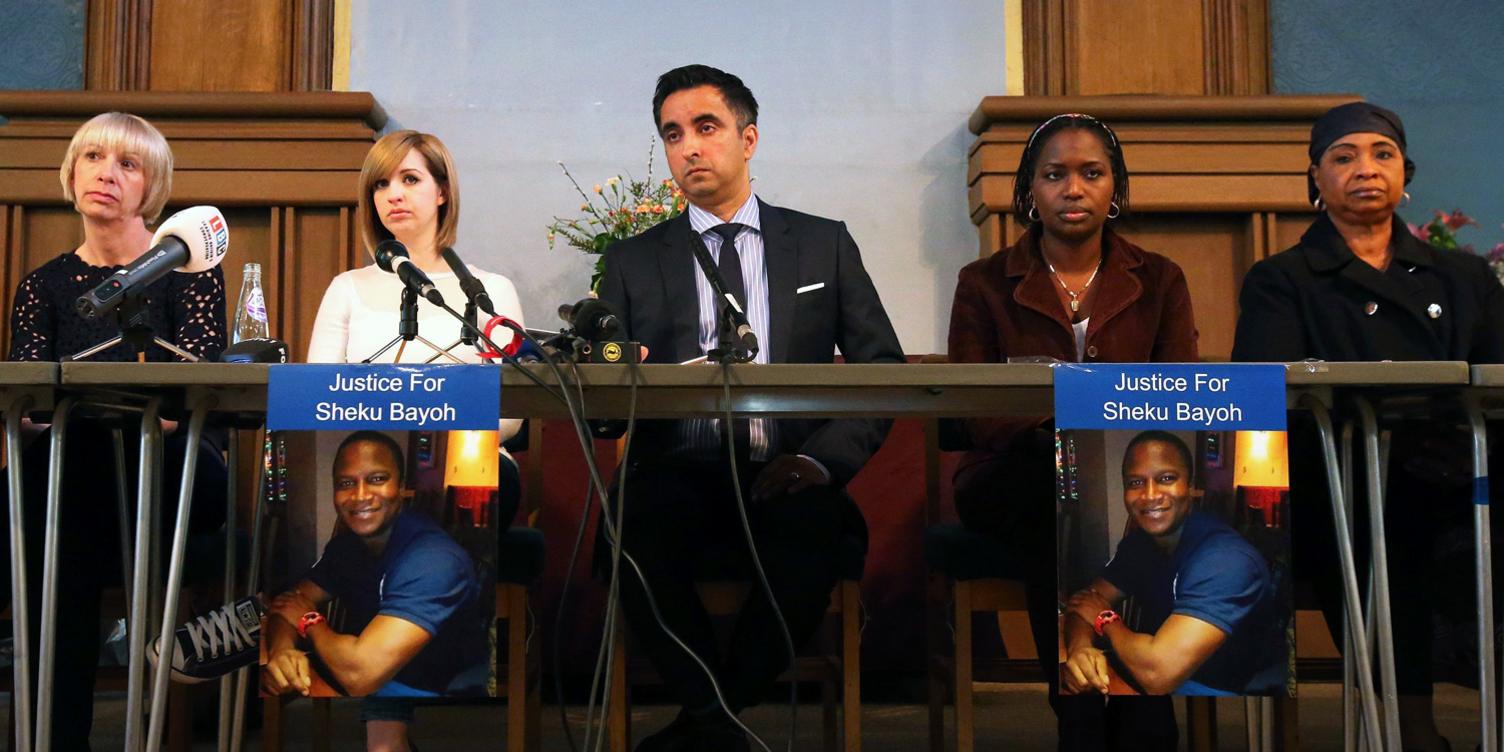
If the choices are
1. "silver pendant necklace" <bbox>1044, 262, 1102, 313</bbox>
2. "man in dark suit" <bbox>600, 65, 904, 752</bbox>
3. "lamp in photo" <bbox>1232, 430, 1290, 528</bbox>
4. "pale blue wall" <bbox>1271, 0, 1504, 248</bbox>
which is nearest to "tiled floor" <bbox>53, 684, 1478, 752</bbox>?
"man in dark suit" <bbox>600, 65, 904, 752</bbox>

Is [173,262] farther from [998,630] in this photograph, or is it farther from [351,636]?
[998,630]

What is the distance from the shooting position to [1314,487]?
7.11 feet

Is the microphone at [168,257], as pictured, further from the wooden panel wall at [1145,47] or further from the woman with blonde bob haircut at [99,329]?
the wooden panel wall at [1145,47]

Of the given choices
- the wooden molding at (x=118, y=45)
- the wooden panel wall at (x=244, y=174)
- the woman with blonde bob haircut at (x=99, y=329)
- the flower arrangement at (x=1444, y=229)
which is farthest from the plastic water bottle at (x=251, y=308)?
the flower arrangement at (x=1444, y=229)

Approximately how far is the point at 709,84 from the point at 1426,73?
251 centimetres

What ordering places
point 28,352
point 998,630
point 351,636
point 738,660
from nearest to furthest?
point 351,636, point 738,660, point 28,352, point 998,630

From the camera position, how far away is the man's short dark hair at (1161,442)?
1701 mm

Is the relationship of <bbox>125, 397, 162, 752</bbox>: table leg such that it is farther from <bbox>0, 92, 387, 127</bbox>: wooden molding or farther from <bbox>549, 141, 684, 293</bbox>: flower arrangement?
<bbox>0, 92, 387, 127</bbox>: wooden molding

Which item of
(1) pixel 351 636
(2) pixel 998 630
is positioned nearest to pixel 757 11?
(2) pixel 998 630

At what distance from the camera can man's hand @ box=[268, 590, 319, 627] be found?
168 centimetres

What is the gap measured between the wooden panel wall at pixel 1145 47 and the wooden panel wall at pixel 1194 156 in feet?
0.39

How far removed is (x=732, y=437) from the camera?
1.90 m

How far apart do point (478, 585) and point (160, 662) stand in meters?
0.40

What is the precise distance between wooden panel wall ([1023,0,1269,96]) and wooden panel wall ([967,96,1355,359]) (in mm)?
120
